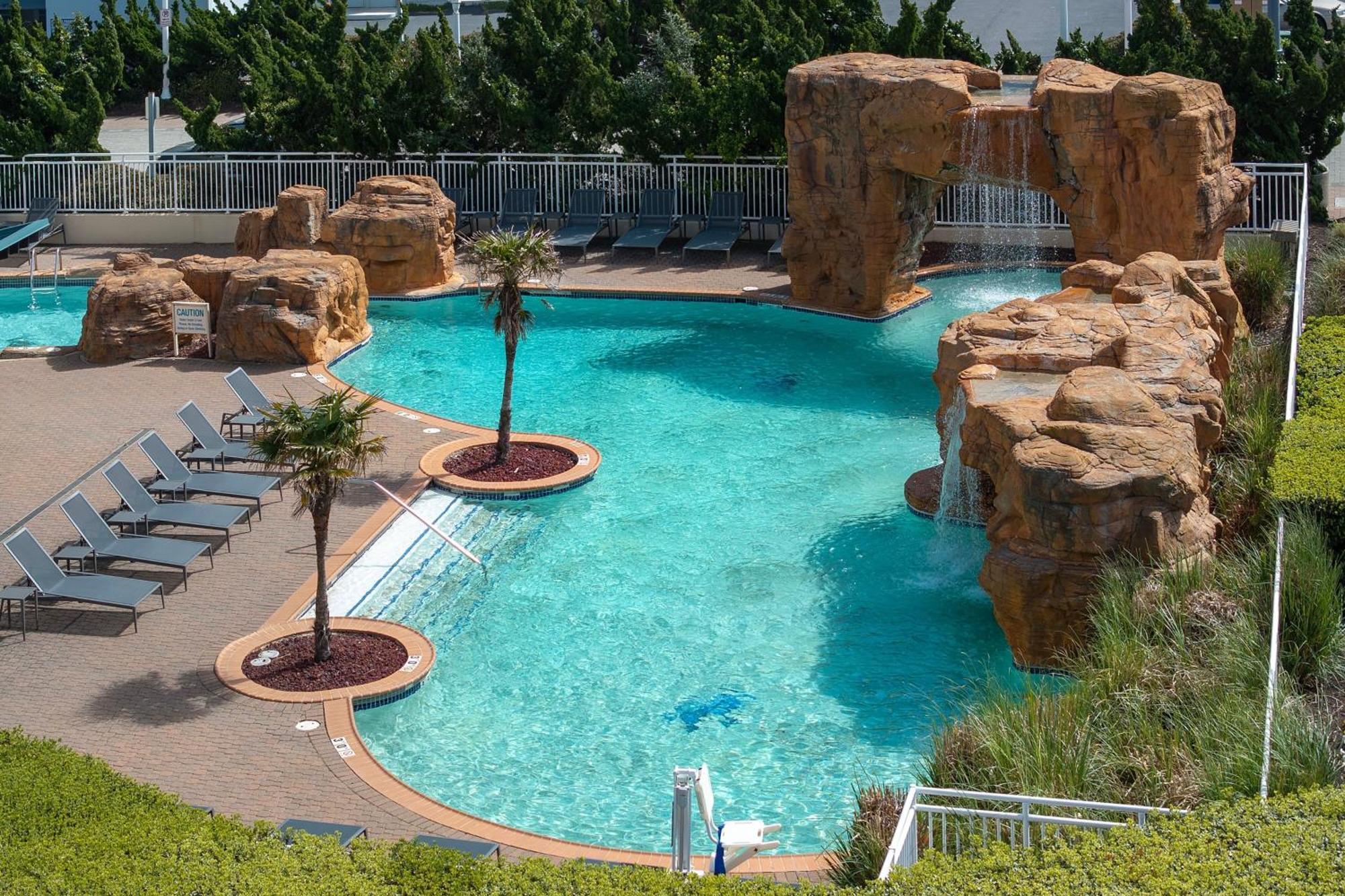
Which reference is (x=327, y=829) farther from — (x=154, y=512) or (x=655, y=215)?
(x=655, y=215)

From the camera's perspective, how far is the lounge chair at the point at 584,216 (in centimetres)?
3127

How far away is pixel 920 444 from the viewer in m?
20.3

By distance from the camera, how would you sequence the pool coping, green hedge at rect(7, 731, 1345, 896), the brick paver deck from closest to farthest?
green hedge at rect(7, 731, 1345, 896)
the pool coping
the brick paver deck

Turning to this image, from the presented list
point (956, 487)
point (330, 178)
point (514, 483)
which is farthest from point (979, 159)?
point (330, 178)

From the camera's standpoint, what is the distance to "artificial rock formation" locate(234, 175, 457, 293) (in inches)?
1083

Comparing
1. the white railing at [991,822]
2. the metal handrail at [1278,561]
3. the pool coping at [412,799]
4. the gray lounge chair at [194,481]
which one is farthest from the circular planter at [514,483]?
the white railing at [991,822]

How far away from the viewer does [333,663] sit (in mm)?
14148

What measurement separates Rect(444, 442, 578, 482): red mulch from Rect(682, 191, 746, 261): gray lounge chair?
11.5 metres

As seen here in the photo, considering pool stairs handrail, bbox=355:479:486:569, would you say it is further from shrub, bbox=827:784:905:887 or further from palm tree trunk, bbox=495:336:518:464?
shrub, bbox=827:784:905:887

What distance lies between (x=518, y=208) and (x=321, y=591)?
1925 centimetres

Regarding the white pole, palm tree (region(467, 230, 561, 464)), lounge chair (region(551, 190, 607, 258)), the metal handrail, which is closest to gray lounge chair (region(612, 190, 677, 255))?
lounge chair (region(551, 190, 607, 258))

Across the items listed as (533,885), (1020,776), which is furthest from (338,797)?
(1020,776)

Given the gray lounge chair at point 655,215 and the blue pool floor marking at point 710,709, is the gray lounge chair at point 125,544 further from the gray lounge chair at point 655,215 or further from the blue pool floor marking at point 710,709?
the gray lounge chair at point 655,215

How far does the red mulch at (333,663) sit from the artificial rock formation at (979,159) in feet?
40.8
